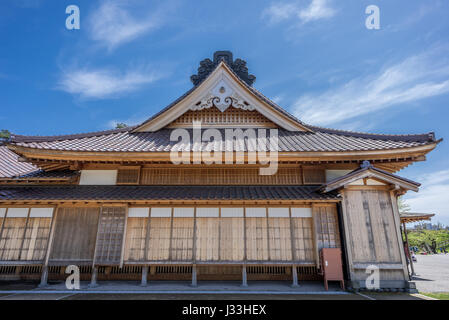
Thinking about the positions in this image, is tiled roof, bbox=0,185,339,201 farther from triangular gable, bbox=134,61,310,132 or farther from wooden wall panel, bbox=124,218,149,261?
triangular gable, bbox=134,61,310,132

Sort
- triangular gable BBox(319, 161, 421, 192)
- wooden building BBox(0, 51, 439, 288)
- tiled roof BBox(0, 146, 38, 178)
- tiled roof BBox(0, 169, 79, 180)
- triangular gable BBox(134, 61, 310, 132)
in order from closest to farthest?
1. triangular gable BBox(319, 161, 421, 192)
2. wooden building BBox(0, 51, 439, 288)
3. tiled roof BBox(0, 169, 79, 180)
4. tiled roof BBox(0, 146, 38, 178)
5. triangular gable BBox(134, 61, 310, 132)

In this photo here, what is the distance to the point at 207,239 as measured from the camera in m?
7.93

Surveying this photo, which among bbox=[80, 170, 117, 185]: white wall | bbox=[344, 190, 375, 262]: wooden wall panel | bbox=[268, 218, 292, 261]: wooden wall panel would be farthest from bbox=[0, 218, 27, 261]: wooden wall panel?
bbox=[344, 190, 375, 262]: wooden wall panel

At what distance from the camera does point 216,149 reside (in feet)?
28.0

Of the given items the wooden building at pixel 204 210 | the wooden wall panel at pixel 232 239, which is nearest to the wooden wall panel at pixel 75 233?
the wooden building at pixel 204 210

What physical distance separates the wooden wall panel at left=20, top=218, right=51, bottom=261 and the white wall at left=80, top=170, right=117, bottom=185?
185cm

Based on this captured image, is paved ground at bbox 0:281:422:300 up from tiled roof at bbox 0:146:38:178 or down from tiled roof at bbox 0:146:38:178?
down

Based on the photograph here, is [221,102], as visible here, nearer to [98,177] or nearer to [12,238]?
[98,177]

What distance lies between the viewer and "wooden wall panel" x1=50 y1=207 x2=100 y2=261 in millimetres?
7898
